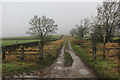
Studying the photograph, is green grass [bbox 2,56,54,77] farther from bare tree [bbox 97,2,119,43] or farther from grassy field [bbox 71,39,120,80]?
bare tree [bbox 97,2,119,43]

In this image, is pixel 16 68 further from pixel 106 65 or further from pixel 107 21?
pixel 107 21

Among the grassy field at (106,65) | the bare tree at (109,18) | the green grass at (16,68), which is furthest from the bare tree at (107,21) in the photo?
the green grass at (16,68)

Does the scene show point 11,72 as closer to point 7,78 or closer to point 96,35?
point 7,78

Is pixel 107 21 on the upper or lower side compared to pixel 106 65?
upper

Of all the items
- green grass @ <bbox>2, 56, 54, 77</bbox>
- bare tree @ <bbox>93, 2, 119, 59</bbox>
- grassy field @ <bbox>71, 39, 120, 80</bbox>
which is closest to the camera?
grassy field @ <bbox>71, 39, 120, 80</bbox>

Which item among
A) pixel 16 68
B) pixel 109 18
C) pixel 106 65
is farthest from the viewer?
pixel 109 18

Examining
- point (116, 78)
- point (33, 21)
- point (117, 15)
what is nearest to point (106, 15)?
point (117, 15)

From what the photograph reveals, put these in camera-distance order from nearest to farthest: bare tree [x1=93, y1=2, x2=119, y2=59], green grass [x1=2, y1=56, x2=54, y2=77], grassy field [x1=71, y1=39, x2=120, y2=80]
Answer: grassy field [x1=71, y1=39, x2=120, y2=80]
green grass [x1=2, y1=56, x2=54, y2=77]
bare tree [x1=93, y1=2, x2=119, y2=59]

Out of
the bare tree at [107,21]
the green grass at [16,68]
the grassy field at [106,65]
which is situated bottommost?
the green grass at [16,68]

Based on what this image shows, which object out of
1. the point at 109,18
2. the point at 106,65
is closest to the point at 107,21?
the point at 109,18

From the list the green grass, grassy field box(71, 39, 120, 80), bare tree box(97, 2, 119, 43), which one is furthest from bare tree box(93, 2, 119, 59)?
Answer: the green grass

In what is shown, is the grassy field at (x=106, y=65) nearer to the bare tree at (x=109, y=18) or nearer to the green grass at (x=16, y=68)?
the green grass at (x=16, y=68)

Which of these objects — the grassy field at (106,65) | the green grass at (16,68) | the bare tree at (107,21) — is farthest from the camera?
the bare tree at (107,21)

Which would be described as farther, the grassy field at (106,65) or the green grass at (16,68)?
the green grass at (16,68)
